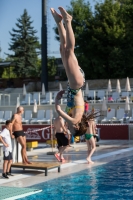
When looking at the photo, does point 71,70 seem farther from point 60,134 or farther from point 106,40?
point 106,40

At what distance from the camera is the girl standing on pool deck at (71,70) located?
15.7 ft

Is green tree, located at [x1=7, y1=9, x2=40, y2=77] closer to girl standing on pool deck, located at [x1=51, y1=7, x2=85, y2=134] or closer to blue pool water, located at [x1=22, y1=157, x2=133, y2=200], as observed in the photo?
blue pool water, located at [x1=22, y1=157, x2=133, y2=200]

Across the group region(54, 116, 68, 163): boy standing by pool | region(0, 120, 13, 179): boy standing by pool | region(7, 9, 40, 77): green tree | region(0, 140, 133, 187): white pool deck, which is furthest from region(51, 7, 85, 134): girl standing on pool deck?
region(7, 9, 40, 77): green tree

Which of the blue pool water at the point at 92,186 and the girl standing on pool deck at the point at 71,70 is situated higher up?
the girl standing on pool deck at the point at 71,70

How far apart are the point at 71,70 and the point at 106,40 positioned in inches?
1235

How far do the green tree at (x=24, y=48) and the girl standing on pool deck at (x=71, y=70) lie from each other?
45.1 meters

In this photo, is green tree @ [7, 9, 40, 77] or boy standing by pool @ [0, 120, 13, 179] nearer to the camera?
boy standing by pool @ [0, 120, 13, 179]

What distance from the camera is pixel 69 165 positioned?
12.2 metres

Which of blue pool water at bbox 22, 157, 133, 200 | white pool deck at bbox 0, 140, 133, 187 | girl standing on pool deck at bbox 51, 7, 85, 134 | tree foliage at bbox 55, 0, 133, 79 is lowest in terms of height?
blue pool water at bbox 22, 157, 133, 200

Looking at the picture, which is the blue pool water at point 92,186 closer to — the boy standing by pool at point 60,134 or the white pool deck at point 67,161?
the white pool deck at point 67,161

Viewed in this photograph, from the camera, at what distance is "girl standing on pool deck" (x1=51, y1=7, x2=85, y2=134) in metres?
4.79

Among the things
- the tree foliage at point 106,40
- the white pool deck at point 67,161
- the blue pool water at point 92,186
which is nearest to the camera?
the blue pool water at point 92,186

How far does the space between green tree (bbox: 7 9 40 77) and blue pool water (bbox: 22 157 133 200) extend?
130 ft

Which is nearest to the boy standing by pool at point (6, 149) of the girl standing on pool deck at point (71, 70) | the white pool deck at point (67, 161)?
the white pool deck at point (67, 161)
